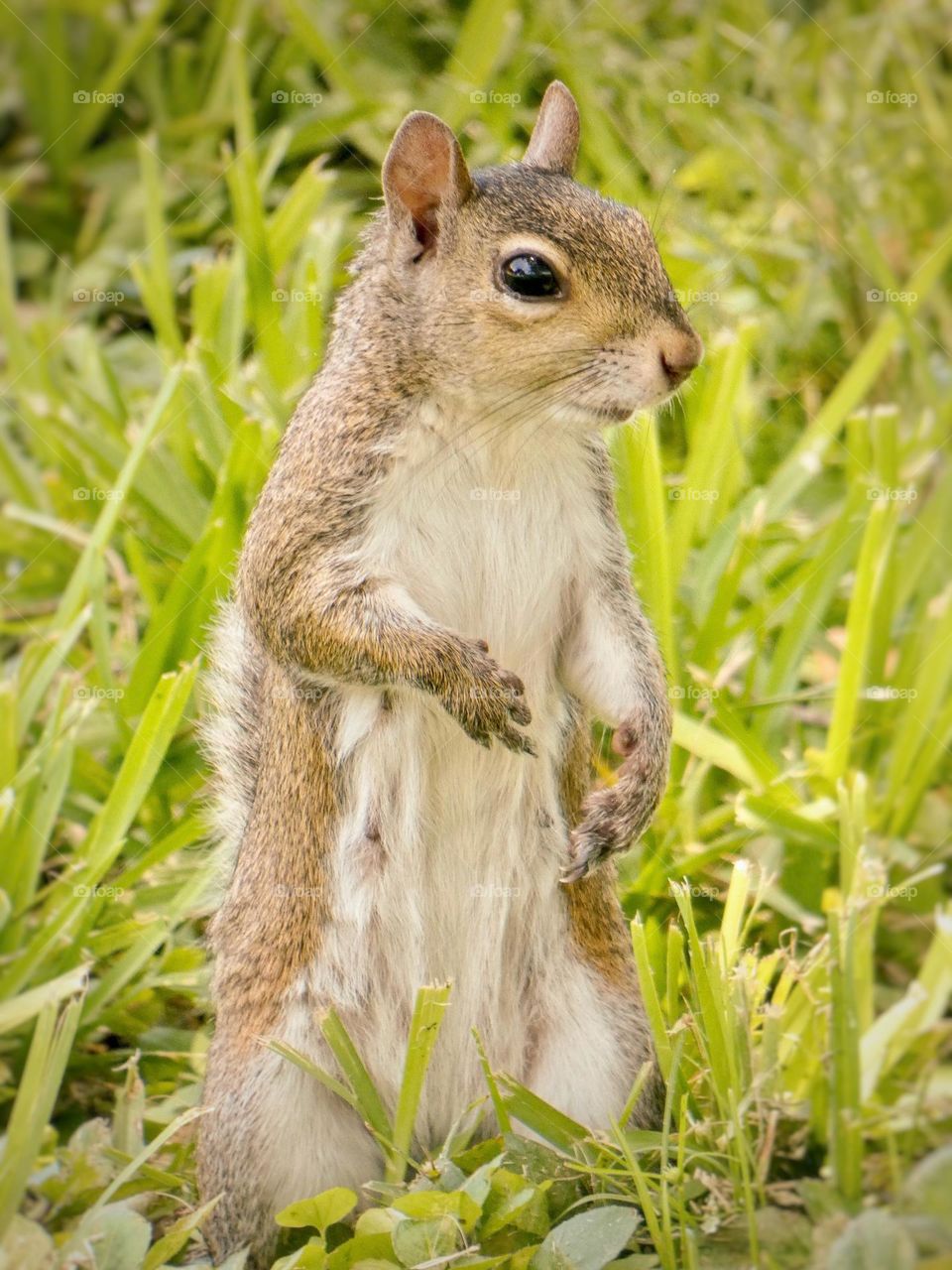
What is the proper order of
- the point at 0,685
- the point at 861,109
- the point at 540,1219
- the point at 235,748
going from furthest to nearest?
1. the point at 861,109
2. the point at 0,685
3. the point at 235,748
4. the point at 540,1219

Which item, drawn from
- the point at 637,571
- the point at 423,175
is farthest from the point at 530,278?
the point at 637,571

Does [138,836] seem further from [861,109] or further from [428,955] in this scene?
[861,109]

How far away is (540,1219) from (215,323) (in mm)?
2340

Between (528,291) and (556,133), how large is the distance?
12.7 inches

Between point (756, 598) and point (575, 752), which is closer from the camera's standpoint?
point (575, 752)

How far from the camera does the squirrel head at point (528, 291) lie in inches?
88.1

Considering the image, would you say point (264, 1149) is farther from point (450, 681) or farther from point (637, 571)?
point (637, 571)

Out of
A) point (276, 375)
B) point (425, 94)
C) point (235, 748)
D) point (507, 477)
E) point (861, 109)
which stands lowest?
point (235, 748)

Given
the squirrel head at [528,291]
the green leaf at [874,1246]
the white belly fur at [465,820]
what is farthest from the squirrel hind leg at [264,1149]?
the squirrel head at [528,291]

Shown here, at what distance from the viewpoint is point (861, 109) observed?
16.5 ft

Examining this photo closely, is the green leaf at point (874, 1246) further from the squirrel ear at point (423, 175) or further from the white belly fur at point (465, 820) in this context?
the squirrel ear at point (423, 175)

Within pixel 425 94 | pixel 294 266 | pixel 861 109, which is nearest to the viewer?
pixel 294 266

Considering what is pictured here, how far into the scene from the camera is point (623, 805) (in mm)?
2350

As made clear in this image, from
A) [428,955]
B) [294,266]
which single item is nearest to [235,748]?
[428,955]
